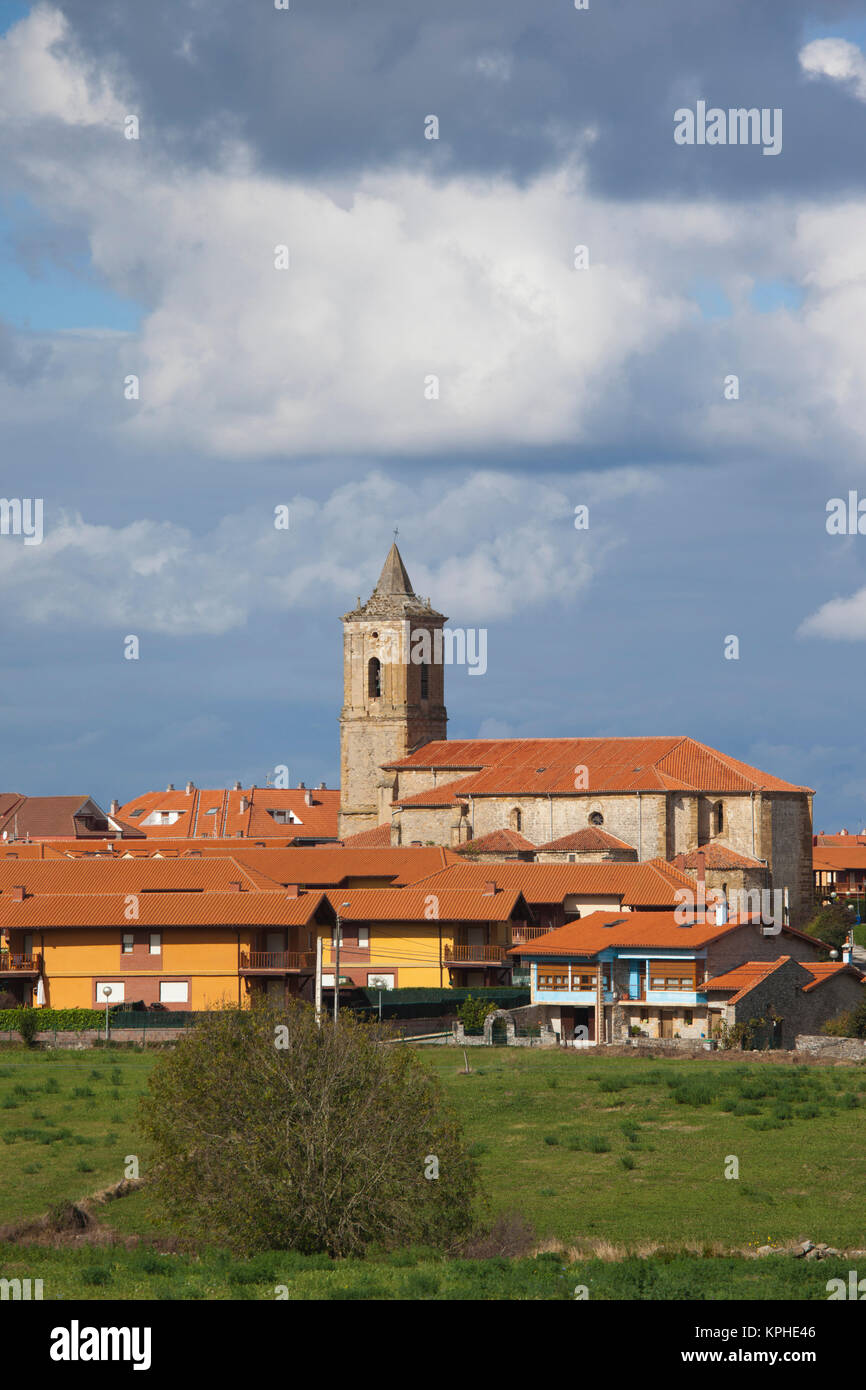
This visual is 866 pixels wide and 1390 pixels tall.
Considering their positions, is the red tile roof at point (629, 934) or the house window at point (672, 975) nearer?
the house window at point (672, 975)

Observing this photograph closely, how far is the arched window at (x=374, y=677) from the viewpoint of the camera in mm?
97562

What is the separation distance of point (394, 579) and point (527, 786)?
71.2 feet

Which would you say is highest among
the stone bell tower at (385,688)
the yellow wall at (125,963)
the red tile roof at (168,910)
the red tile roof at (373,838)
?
the stone bell tower at (385,688)

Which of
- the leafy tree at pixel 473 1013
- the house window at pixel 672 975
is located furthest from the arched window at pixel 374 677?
the leafy tree at pixel 473 1013

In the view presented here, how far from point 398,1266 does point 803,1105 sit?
17231 millimetres

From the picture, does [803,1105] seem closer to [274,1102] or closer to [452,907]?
[274,1102]

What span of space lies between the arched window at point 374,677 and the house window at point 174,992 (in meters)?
47.8

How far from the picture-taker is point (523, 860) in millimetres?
78625

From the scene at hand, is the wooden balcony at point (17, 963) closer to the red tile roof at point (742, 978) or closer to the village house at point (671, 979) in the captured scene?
the village house at point (671, 979)

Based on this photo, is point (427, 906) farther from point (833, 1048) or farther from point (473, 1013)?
point (833, 1048)

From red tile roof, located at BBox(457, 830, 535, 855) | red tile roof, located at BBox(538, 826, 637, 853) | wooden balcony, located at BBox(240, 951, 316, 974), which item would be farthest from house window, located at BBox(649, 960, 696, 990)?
red tile roof, located at BBox(457, 830, 535, 855)
